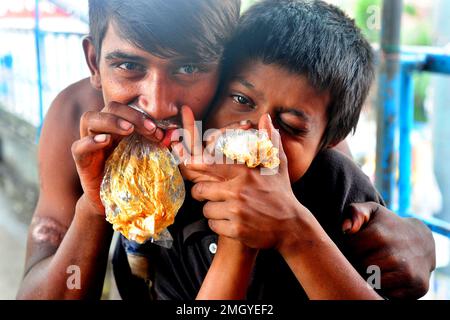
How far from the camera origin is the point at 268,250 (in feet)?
4.01

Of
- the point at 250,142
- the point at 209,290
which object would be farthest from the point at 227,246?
the point at 250,142

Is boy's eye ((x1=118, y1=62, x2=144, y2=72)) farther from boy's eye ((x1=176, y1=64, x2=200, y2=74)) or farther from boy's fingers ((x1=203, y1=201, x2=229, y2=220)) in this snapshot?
boy's fingers ((x1=203, y1=201, x2=229, y2=220))

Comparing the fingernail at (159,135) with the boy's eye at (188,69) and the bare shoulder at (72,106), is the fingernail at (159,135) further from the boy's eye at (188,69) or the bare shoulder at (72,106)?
the bare shoulder at (72,106)

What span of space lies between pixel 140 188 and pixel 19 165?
336 centimetres

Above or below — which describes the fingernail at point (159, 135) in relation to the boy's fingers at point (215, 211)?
above

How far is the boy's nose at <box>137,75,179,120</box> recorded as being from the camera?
1.02 meters

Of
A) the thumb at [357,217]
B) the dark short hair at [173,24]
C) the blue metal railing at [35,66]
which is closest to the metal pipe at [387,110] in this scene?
the thumb at [357,217]

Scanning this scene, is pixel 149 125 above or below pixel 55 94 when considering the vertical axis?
above

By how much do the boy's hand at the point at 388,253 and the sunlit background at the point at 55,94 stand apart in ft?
1.30

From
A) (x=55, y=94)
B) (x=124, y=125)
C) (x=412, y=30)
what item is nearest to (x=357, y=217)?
(x=124, y=125)

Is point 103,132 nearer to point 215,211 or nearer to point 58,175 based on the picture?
point 215,211

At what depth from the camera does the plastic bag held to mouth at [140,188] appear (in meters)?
1.01

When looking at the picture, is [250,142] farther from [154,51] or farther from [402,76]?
[402,76]

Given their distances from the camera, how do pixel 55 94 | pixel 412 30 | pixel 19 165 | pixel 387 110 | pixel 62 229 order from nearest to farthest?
pixel 62 229 < pixel 387 110 < pixel 55 94 < pixel 412 30 < pixel 19 165
